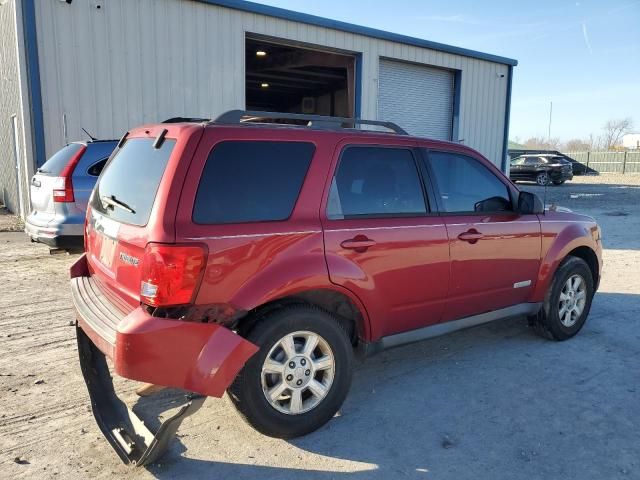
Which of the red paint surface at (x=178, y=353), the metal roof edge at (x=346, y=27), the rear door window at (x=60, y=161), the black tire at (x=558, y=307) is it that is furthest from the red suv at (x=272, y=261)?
the metal roof edge at (x=346, y=27)

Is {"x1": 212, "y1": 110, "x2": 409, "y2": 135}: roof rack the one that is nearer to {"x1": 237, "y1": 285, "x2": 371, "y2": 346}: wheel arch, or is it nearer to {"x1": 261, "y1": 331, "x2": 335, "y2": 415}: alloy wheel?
{"x1": 237, "y1": 285, "x2": 371, "y2": 346}: wheel arch

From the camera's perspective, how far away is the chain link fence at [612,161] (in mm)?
39834

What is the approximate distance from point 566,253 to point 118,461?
13.1 ft

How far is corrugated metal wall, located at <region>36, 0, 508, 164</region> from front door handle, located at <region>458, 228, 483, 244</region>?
7.96 m

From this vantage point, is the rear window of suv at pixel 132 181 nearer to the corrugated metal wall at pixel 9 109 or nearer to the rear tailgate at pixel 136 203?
the rear tailgate at pixel 136 203

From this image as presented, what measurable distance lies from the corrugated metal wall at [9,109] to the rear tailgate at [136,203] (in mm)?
7924

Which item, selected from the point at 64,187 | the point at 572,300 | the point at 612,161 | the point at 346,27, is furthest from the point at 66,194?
the point at 612,161

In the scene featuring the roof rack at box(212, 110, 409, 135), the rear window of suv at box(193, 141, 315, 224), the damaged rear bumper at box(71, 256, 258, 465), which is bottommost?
the damaged rear bumper at box(71, 256, 258, 465)

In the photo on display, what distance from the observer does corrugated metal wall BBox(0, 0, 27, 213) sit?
34.7ft

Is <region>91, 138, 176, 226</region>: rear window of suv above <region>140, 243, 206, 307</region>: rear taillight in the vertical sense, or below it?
above

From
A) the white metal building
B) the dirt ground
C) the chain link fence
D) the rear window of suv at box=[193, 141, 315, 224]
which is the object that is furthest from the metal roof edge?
the chain link fence

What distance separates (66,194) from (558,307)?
5747 millimetres

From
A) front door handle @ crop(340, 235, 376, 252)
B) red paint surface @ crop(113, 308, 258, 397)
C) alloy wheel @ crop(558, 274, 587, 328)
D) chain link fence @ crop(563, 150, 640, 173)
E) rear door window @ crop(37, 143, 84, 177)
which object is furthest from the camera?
chain link fence @ crop(563, 150, 640, 173)

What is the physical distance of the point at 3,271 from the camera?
280 inches
